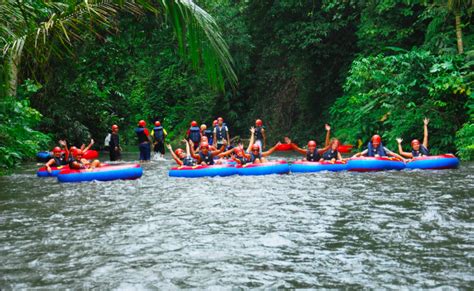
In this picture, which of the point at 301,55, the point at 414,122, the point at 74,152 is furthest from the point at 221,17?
the point at 74,152

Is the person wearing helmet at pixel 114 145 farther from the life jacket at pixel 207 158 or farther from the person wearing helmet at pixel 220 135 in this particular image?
the life jacket at pixel 207 158

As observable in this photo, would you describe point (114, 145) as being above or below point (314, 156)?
above

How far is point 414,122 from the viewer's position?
1817 cm

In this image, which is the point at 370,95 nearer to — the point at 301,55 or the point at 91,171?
the point at 301,55

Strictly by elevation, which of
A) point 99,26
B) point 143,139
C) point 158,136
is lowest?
point 143,139

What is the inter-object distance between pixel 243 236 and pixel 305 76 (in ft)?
70.8

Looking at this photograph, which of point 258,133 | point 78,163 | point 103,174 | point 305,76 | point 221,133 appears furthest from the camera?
point 305,76

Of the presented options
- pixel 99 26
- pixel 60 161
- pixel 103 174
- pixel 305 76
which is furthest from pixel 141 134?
pixel 99 26

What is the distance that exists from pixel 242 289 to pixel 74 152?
10812mm

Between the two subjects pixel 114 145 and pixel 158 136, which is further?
pixel 158 136

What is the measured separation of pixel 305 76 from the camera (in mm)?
28250

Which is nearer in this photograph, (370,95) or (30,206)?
(30,206)

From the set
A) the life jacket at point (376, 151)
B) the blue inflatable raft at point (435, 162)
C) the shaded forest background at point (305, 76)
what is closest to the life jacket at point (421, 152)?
the blue inflatable raft at point (435, 162)

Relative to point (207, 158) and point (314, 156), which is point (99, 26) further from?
point (314, 156)
